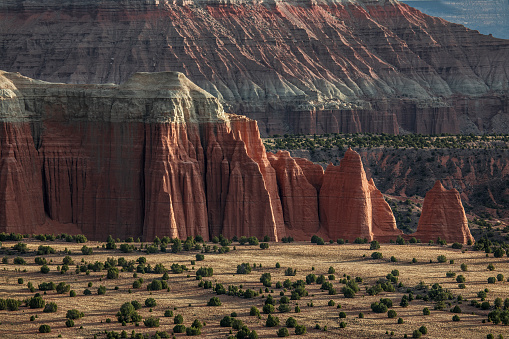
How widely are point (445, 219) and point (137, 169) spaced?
85.7 feet

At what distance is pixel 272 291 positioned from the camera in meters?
79.0

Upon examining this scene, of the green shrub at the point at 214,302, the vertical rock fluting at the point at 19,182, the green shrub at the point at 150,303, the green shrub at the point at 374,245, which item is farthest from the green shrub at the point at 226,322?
the vertical rock fluting at the point at 19,182

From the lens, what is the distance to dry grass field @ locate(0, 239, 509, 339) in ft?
233

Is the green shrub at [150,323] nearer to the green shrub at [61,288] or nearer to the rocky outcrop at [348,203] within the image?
the green shrub at [61,288]

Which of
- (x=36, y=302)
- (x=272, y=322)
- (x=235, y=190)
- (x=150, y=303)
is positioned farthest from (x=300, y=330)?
(x=235, y=190)

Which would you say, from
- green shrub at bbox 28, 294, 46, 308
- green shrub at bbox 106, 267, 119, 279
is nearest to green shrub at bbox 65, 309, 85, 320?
green shrub at bbox 28, 294, 46, 308

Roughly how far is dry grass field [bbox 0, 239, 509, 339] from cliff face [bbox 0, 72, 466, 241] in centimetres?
317

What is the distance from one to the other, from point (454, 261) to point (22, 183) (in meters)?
32.9

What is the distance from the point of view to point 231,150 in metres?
95.8

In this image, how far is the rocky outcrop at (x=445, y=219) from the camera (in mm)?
100250

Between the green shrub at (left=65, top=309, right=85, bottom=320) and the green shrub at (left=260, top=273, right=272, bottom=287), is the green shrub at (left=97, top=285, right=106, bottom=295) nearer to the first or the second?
the green shrub at (left=65, top=309, right=85, bottom=320)

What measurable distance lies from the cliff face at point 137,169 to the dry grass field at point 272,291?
10.4 feet

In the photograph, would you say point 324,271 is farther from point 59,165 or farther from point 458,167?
point 458,167

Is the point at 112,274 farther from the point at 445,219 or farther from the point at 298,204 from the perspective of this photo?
the point at 445,219
